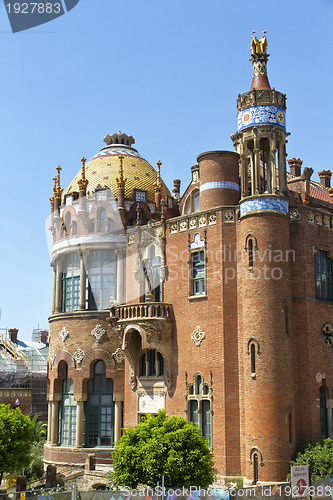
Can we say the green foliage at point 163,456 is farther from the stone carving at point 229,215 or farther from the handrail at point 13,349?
the handrail at point 13,349

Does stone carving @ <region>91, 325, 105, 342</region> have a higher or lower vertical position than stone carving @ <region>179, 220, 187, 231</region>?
lower

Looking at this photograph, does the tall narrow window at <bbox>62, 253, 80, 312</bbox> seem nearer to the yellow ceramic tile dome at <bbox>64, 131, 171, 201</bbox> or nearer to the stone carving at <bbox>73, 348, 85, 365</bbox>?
the stone carving at <bbox>73, 348, 85, 365</bbox>

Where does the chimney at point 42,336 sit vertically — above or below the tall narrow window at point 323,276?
above

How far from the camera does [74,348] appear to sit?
121 feet

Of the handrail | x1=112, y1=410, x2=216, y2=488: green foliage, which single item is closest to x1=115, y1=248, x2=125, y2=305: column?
x1=112, y1=410, x2=216, y2=488: green foliage

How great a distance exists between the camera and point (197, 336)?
3141 cm

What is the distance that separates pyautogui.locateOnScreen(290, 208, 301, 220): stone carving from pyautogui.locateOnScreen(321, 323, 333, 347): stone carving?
17.5 ft

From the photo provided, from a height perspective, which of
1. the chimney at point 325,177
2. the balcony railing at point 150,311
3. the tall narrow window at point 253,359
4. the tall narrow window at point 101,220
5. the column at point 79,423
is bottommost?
the column at point 79,423

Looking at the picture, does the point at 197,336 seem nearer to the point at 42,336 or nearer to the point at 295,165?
the point at 295,165

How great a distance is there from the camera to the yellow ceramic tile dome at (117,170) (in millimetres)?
39656

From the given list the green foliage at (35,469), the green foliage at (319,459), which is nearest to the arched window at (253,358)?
the green foliage at (319,459)

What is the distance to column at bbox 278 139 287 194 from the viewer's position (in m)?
30.0

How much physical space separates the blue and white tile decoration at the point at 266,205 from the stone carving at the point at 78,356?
13.2 metres

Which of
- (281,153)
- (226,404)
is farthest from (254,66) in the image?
(226,404)
